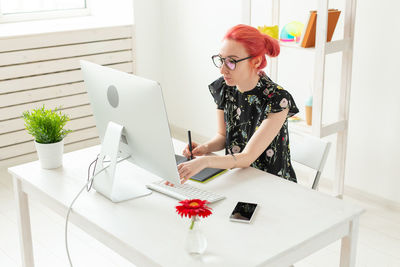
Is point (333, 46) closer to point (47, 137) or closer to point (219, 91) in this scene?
point (219, 91)

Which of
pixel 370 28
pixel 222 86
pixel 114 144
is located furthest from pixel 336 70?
pixel 114 144

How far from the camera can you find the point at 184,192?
6.34 feet

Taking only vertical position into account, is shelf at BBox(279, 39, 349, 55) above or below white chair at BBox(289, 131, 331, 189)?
above

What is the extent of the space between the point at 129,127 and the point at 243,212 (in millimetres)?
477

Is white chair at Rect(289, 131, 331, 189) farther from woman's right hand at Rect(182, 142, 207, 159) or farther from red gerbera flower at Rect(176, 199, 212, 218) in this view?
red gerbera flower at Rect(176, 199, 212, 218)

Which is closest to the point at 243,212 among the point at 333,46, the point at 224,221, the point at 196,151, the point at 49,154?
the point at 224,221

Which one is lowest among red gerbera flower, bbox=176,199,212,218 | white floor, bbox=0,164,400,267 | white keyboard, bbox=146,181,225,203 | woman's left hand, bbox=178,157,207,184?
white floor, bbox=0,164,400,267

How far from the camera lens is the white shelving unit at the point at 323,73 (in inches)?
116

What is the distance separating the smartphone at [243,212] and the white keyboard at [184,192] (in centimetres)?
10

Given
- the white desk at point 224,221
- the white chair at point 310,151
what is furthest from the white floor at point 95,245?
the white desk at point 224,221

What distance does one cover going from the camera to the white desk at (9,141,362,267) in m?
1.55

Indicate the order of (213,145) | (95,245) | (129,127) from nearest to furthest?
(129,127)
(213,145)
(95,245)

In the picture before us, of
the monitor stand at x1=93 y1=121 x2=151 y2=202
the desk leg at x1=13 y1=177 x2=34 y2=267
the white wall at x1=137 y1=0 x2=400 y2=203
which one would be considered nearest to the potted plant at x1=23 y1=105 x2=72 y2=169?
the desk leg at x1=13 y1=177 x2=34 y2=267

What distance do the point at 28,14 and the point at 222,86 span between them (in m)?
2.70
